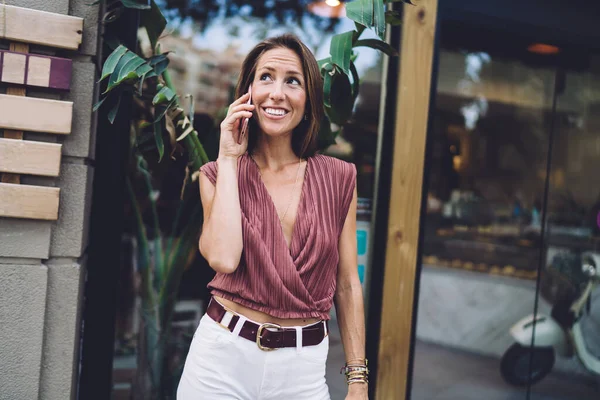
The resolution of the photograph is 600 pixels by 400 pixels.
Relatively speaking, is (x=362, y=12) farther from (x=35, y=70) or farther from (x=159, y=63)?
(x=35, y=70)

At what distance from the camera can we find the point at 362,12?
198 cm

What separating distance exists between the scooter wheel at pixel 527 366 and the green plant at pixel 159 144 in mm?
2627

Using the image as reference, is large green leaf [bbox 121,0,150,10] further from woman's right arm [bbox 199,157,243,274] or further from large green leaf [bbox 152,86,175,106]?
woman's right arm [bbox 199,157,243,274]

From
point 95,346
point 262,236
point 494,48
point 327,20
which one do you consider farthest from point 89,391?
point 494,48

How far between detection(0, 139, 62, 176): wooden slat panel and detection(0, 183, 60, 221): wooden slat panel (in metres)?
0.07

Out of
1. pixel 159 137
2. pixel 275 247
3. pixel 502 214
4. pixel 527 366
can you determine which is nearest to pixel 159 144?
pixel 159 137

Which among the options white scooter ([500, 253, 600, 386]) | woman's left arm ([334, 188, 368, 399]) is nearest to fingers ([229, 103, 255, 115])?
woman's left arm ([334, 188, 368, 399])

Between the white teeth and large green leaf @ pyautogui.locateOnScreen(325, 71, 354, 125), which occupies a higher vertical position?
large green leaf @ pyautogui.locateOnScreen(325, 71, 354, 125)

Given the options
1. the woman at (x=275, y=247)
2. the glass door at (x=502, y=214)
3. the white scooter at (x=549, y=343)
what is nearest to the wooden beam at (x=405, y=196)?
the glass door at (x=502, y=214)

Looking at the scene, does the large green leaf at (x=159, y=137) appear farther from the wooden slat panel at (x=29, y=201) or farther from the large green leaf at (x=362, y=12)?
→ the large green leaf at (x=362, y=12)

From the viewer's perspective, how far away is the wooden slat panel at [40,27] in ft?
7.21

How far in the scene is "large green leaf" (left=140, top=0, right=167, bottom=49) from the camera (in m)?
2.37

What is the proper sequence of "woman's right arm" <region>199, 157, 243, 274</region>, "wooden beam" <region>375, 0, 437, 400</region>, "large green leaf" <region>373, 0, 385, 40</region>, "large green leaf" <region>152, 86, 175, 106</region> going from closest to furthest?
"woman's right arm" <region>199, 157, 243, 274</region>, "large green leaf" <region>373, 0, 385, 40</region>, "large green leaf" <region>152, 86, 175, 106</region>, "wooden beam" <region>375, 0, 437, 400</region>

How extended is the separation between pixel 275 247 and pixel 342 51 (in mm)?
865
